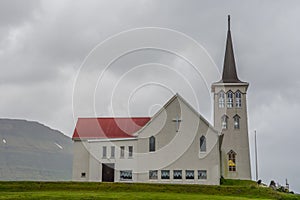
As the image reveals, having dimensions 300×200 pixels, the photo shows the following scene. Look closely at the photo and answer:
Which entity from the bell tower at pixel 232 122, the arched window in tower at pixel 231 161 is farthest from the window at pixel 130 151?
the arched window in tower at pixel 231 161

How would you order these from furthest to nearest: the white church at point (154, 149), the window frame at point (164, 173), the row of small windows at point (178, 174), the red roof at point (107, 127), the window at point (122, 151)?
the red roof at point (107, 127), the window at point (122, 151), the window frame at point (164, 173), the white church at point (154, 149), the row of small windows at point (178, 174)

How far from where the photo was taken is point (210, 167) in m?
49.2

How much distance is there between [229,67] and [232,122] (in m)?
7.85

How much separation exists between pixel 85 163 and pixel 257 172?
76.4 feet

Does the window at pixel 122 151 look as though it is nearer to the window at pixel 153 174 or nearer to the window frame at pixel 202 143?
the window at pixel 153 174

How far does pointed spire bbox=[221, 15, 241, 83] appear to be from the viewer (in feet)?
210

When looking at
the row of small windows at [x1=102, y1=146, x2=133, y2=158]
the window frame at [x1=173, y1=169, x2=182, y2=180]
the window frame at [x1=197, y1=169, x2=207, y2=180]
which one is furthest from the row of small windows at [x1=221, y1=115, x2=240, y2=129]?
the row of small windows at [x1=102, y1=146, x2=133, y2=158]

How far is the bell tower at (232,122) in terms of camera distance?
2381 inches

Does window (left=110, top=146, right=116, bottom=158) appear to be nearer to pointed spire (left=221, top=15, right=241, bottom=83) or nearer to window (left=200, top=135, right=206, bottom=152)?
window (left=200, top=135, right=206, bottom=152)

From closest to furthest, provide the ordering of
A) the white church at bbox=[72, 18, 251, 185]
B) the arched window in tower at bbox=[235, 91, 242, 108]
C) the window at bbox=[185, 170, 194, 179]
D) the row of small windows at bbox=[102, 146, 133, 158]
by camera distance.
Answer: the window at bbox=[185, 170, 194, 179] → the white church at bbox=[72, 18, 251, 185] → the row of small windows at bbox=[102, 146, 133, 158] → the arched window in tower at bbox=[235, 91, 242, 108]

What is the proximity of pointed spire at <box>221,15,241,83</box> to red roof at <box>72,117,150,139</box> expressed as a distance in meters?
13.9

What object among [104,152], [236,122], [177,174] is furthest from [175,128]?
[236,122]

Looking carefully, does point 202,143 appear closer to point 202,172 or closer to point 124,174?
point 202,172

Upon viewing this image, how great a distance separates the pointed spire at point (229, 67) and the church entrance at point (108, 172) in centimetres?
2042
